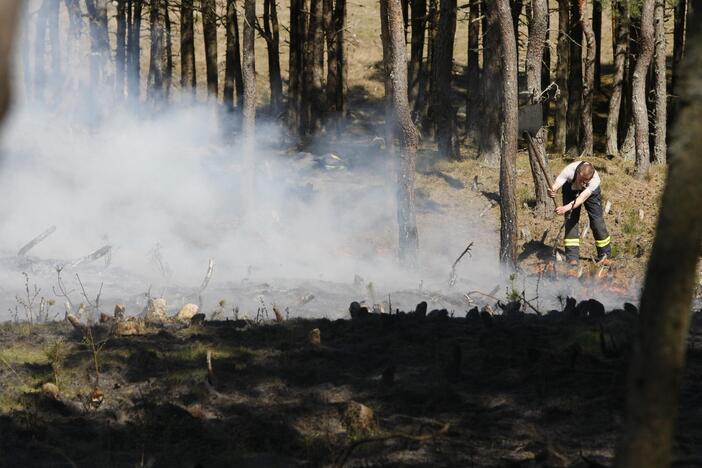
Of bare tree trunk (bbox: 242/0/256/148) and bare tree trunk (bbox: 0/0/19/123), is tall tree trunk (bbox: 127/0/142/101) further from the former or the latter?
bare tree trunk (bbox: 0/0/19/123)

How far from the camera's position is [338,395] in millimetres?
6059

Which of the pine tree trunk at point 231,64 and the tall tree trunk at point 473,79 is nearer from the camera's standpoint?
the tall tree trunk at point 473,79

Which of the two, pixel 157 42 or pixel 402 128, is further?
pixel 157 42

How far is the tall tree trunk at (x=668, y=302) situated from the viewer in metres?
3.01

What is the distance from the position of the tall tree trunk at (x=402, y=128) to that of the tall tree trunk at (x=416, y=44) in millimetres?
10085

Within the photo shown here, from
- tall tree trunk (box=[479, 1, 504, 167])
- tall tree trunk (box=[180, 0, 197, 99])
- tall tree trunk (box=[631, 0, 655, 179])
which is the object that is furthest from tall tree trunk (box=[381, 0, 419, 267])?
tall tree trunk (box=[180, 0, 197, 99])

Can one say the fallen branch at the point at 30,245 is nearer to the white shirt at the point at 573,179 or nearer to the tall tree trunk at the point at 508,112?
the tall tree trunk at the point at 508,112

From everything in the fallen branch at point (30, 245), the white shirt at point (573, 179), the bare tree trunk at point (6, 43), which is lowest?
the fallen branch at point (30, 245)

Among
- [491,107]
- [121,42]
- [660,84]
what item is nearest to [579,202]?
[491,107]

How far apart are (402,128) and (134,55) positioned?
70.3 feet

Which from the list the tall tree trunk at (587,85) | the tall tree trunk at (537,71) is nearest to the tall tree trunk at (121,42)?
the tall tree trunk at (587,85)

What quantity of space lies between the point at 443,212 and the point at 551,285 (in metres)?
5.07

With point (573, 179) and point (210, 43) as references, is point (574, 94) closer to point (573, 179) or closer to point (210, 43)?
point (210, 43)

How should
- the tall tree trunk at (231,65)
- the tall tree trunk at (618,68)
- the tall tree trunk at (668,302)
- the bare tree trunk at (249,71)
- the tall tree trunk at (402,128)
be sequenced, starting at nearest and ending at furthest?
the tall tree trunk at (668,302), the tall tree trunk at (402,128), the bare tree trunk at (249,71), the tall tree trunk at (618,68), the tall tree trunk at (231,65)
